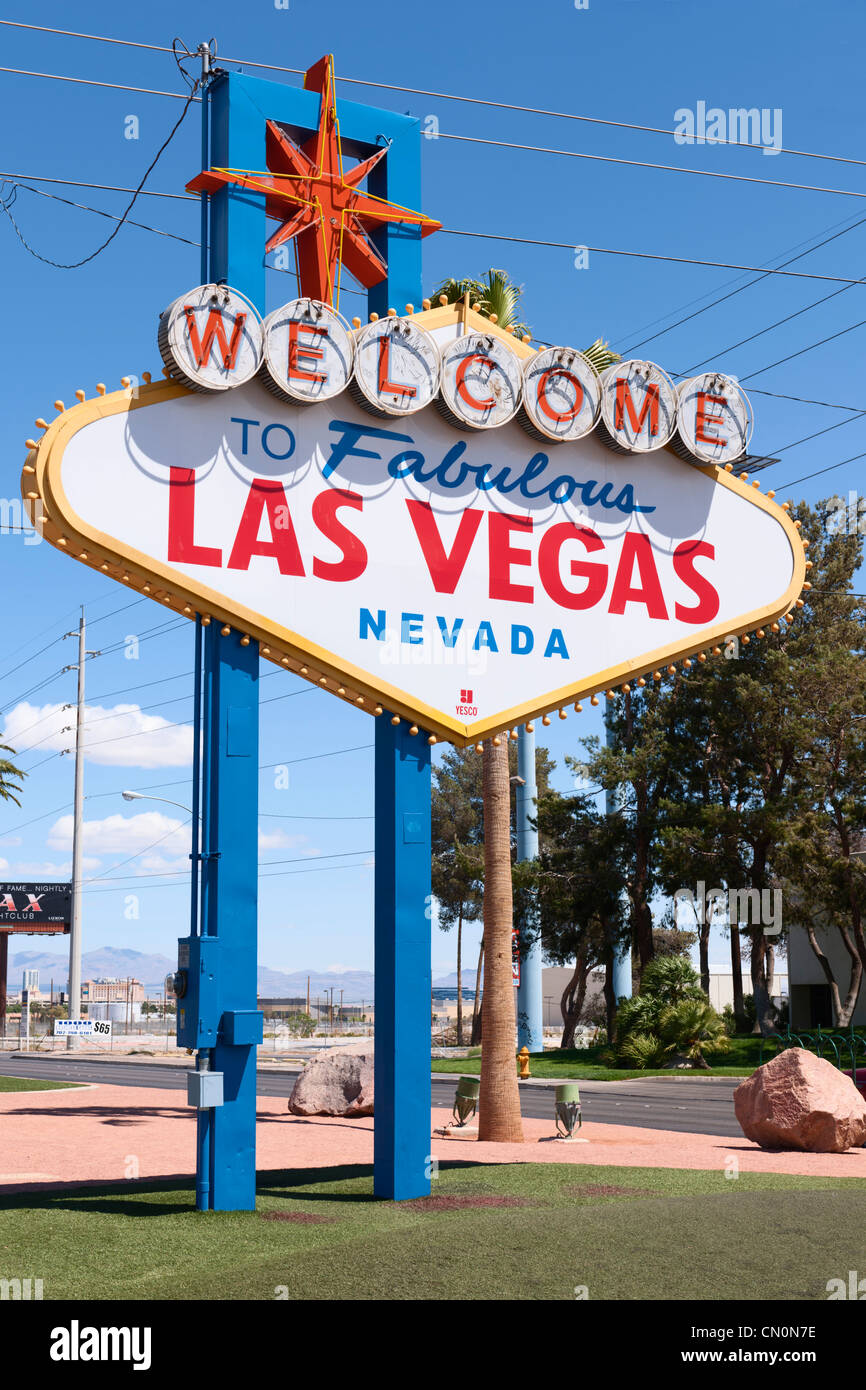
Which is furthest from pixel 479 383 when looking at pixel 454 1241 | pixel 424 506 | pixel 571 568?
pixel 454 1241

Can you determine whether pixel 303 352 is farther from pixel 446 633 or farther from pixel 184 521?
pixel 446 633

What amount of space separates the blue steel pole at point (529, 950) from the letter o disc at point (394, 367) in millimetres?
37004

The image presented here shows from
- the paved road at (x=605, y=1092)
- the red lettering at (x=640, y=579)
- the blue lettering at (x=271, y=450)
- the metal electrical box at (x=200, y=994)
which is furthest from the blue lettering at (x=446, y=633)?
the paved road at (x=605, y=1092)

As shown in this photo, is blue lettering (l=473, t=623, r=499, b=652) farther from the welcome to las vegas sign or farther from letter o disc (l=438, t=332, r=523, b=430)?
letter o disc (l=438, t=332, r=523, b=430)

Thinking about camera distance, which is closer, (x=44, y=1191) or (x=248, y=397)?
(x=248, y=397)

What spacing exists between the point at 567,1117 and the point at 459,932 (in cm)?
6326

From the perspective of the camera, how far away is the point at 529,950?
49250 mm

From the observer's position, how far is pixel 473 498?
43.9 ft

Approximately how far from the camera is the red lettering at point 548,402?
13.6 metres

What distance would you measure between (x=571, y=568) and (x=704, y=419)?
7.85ft

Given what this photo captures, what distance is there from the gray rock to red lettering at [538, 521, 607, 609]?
13468 millimetres
